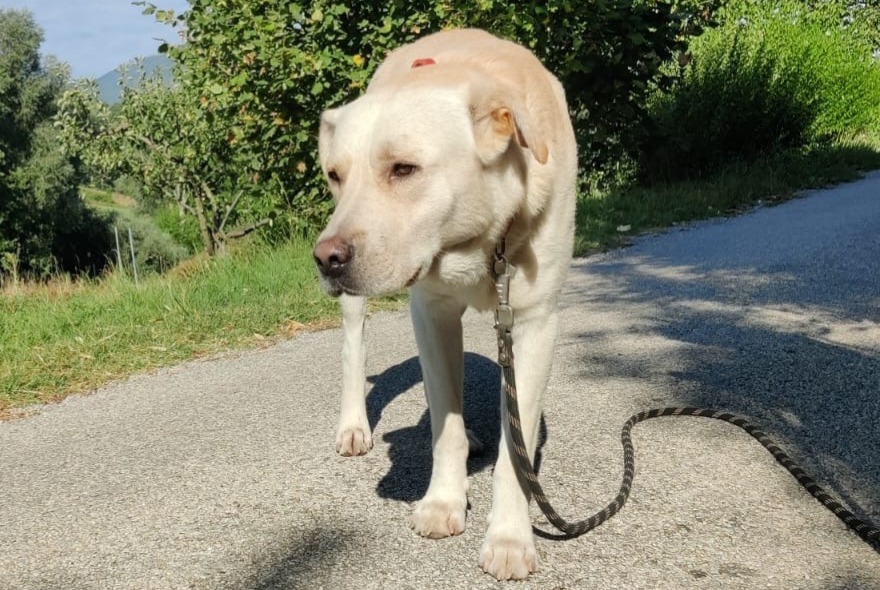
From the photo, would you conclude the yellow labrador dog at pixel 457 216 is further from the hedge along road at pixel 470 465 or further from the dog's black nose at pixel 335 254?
the hedge along road at pixel 470 465

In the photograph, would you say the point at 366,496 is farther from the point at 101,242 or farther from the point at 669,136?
the point at 101,242

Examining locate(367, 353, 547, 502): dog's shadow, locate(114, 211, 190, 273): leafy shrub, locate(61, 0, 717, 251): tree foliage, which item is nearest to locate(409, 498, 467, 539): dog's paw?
locate(367, 353, 547, 502): dog's shadow

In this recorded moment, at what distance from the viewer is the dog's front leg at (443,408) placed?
2.83 m

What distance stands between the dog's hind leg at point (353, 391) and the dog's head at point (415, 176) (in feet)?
4.56

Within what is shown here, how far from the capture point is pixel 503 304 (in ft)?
8.63

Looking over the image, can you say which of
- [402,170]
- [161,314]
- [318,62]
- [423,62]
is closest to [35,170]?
[318,62]

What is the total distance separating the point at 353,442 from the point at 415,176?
162 cm

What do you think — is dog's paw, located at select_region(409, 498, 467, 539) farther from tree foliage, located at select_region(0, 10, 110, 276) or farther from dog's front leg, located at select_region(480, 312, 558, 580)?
tree foliage, located at select_region(0, 10, 110, 276)

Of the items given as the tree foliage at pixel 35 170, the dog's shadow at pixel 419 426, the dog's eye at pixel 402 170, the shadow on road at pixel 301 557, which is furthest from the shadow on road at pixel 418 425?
the tree foliage at pixel 35 170

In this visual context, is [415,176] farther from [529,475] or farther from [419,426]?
[419,426]

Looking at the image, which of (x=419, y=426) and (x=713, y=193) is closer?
(x=419, y=426)

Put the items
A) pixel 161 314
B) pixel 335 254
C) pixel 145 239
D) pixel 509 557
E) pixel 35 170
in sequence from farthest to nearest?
pixel 145 239 → pixel 35 170 → pixel 161 314 → pixel 509 557 → pixel 335 254

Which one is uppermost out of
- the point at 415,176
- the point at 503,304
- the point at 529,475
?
the point at 415,176

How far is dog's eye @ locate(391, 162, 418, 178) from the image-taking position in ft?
7.73
